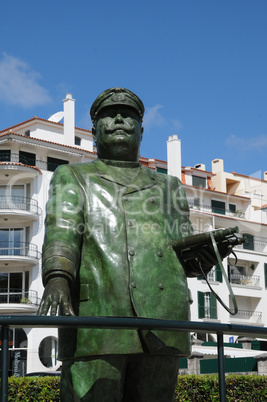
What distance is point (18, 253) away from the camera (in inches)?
1337

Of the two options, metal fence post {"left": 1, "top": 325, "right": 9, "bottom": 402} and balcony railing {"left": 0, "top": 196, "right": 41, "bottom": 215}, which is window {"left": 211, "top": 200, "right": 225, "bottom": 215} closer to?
balcony railing {"left": 0, "top": 196, "right": 41, "bottom": 215}

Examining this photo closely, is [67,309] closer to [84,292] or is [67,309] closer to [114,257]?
[84,292]

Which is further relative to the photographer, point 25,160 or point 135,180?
point 25,160

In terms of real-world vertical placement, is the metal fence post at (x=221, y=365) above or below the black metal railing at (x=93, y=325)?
below

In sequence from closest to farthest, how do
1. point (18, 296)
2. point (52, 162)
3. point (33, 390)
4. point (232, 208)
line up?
point (33, 390) → point (18, 296) → point (52, 162) → point (232, 208)

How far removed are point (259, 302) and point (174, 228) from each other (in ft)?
132

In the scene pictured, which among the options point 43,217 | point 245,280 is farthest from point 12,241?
point 245,280

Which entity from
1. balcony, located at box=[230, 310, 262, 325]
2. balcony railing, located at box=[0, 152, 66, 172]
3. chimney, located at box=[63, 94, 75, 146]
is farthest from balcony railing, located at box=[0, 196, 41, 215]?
balcony, located at box=[230, 310, 262, 325]

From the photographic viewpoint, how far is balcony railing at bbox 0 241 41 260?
110 ft

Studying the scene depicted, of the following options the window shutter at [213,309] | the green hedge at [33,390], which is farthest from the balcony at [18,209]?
the green hedge at [33,390]

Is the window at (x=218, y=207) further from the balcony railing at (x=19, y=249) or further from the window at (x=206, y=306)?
the balcony railing at (x=19, y=249)

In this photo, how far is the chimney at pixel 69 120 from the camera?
37500 millimetres

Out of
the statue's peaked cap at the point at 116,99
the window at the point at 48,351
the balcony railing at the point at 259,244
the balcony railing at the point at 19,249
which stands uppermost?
the balcony railing at the point at 259,244

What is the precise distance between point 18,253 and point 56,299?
103ft
